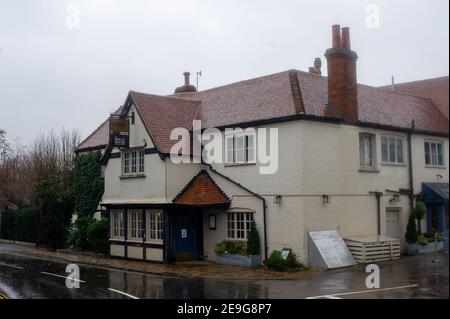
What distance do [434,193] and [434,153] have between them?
91.9 inches

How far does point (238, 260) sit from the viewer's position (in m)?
22.2

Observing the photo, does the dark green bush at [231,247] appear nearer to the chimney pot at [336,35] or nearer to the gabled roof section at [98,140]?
the chimney pot at [336,35]

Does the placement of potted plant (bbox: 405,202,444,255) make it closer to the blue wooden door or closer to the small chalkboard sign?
the small chalkboard sign

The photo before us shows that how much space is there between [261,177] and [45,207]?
16105 millimetres

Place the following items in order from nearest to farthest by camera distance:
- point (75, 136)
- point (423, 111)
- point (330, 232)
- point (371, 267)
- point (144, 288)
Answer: point (144, 288), point (371, 267), point (330, 232), point (423, 111), point (75, 136)

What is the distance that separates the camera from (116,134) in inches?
990

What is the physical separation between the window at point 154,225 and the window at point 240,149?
4116mm

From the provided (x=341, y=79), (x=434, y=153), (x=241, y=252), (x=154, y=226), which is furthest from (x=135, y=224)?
(x=434, y=153)

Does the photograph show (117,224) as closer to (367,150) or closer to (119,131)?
(119,131)

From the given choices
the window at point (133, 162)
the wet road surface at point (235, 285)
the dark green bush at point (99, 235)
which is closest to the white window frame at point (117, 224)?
the dark green bush at point (99, 235)

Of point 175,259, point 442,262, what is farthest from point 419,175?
point 175,259

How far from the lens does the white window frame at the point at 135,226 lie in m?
24.8

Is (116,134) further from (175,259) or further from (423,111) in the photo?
(423,111)

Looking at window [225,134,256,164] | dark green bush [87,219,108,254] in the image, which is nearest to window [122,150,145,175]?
dark green bush [87,219,108,254]
